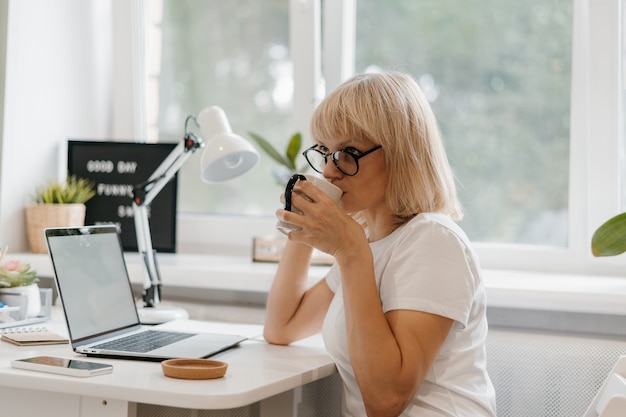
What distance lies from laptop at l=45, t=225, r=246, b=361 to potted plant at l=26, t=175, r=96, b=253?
2.24 ft

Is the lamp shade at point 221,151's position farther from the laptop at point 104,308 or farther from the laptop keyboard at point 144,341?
the laptop keyboard at point 144,341

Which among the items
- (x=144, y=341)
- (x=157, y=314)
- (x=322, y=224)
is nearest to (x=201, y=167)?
(x=157, y=314)

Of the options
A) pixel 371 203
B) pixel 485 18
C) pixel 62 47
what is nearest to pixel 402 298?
pixel 371 203

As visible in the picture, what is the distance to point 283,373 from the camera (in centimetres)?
151

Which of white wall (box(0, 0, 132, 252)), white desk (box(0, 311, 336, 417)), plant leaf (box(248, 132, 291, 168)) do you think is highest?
white wall (box(0, 0, 132, 252))

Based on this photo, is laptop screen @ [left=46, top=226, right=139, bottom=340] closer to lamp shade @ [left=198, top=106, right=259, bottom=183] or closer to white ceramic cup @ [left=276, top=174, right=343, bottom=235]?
lamp shade @ [left=198, top=106, right=259, bottom=183]

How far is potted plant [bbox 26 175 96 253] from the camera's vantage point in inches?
98.4

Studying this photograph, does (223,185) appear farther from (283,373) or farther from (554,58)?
(283,373)

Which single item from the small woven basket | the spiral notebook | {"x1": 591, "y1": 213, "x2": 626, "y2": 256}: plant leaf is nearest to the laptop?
the spiral notebook

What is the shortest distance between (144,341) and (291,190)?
0.47 m

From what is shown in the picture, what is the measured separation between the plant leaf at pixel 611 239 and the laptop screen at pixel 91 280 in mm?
1029

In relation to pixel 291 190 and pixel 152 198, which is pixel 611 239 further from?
pixel 152 198

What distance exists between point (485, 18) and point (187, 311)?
1.20 m

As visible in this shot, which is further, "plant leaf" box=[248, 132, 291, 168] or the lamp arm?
"plant leaf" box=[248, 132, 291, 168]
